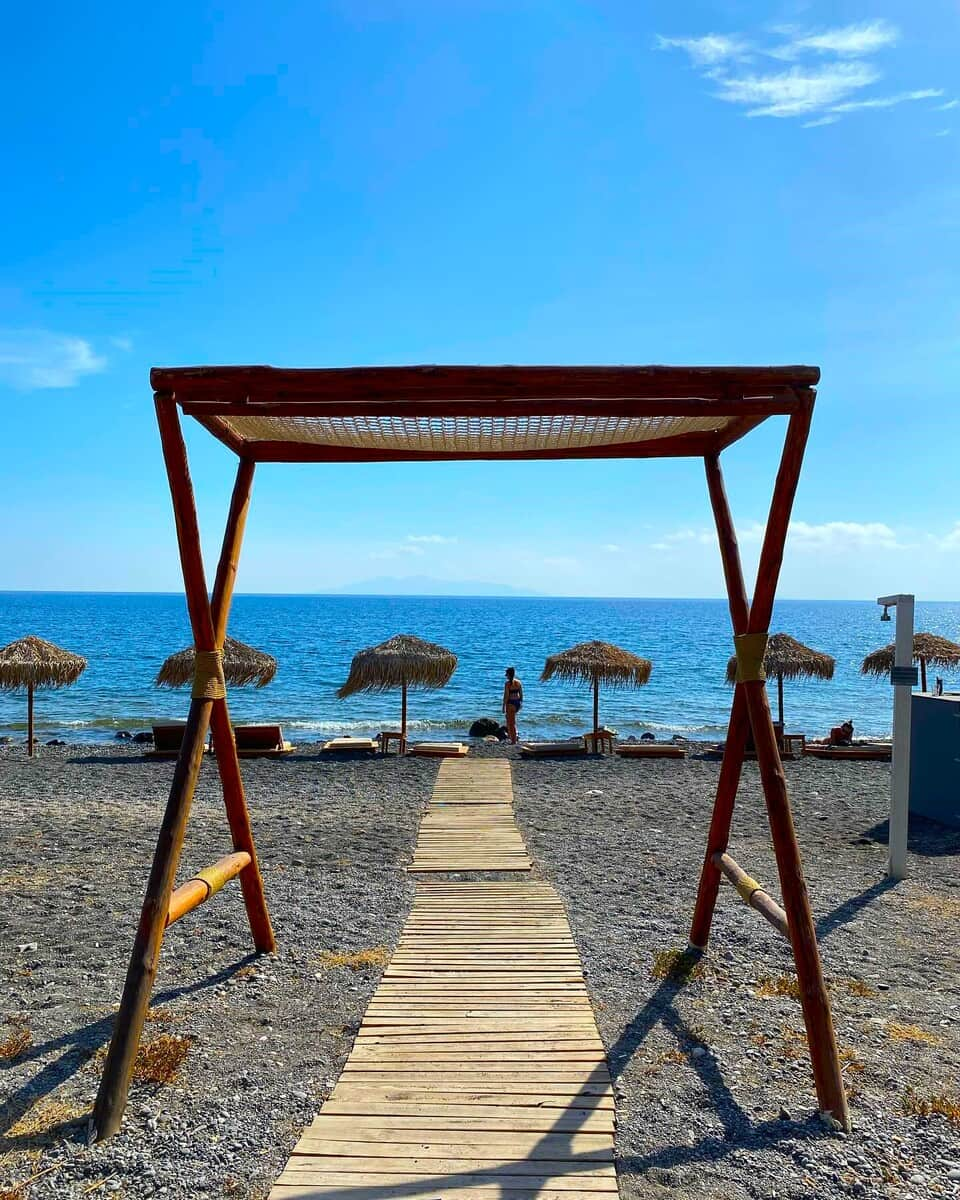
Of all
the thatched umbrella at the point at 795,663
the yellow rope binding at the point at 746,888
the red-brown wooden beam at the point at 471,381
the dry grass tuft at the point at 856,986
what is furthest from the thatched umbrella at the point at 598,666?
the red-brown wooden beam at the point at 471,381

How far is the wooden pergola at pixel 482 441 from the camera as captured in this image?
11.8 ft

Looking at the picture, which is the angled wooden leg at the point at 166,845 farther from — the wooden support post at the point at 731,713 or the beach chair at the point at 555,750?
the beach chair at the point at 555,750

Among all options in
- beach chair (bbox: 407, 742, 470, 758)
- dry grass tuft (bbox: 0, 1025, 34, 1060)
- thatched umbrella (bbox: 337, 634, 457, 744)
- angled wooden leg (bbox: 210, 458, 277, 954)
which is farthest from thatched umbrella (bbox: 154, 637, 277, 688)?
dry grass tuft (bbox: 0, 1025, 34, 1060)

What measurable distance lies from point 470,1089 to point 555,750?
11.6 meters

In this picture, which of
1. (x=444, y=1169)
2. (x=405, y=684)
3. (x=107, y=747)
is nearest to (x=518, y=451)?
(x=444, y=1169)

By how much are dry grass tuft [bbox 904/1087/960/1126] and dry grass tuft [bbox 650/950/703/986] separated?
56.5 inches

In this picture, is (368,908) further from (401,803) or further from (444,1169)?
(401,803)

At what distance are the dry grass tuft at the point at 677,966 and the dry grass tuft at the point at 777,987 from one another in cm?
34

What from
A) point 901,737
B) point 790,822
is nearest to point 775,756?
point 790,822

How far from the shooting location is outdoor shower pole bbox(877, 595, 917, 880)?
24.1ft

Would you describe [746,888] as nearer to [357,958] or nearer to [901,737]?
[357,958]

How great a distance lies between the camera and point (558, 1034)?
4.06m

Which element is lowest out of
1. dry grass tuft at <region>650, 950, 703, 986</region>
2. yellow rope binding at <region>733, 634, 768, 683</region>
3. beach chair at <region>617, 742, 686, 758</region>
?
beach chair at <region>617, 742, 686, 758</region>

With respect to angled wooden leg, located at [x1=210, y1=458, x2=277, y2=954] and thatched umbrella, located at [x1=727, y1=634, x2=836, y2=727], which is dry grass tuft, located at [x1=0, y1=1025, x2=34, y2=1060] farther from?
thatched umbrella, located at [x1=727, y1=634, x2=836, y2=727]
